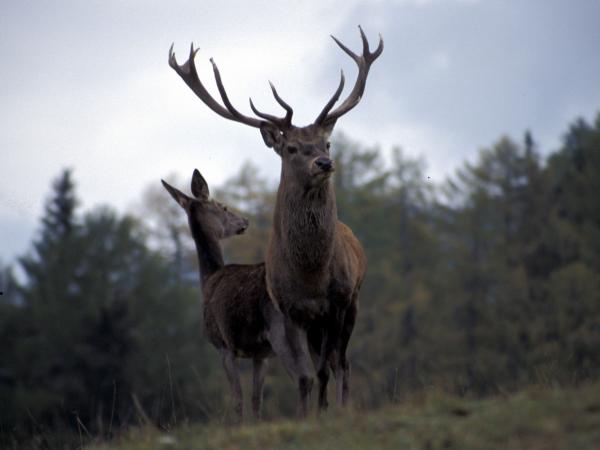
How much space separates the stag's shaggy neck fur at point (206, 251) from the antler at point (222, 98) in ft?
5.06

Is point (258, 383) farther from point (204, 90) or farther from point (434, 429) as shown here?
point (434, 429)

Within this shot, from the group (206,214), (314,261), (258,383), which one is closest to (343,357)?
→ (314,261)

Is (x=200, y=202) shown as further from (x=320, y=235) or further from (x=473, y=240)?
(x=473, y=240)

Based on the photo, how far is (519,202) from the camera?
120 feet

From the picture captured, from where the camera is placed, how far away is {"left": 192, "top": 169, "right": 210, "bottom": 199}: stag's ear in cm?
1048

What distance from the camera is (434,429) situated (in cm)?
473

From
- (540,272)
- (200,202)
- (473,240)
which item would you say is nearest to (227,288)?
(200,202)

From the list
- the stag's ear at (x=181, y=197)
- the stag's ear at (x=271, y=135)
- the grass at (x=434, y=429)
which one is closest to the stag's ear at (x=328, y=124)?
the stag's ear at (x=271, y=135)

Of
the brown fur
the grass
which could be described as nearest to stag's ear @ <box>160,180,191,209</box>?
the brown fur

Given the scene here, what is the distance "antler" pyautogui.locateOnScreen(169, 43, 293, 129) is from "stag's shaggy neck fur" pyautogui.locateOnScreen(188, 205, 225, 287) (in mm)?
1541

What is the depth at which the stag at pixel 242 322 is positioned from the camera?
25.1 feet

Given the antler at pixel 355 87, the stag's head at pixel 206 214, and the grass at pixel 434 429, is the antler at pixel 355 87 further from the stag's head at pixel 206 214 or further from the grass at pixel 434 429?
the grass at pixel 434 429

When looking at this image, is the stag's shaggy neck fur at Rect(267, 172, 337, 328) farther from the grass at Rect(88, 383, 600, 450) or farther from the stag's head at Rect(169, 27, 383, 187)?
the grass at Rect(88, 383, 600, 450)

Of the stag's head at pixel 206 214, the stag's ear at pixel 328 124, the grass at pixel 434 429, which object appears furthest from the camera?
the stag's head at pixel 206 214
